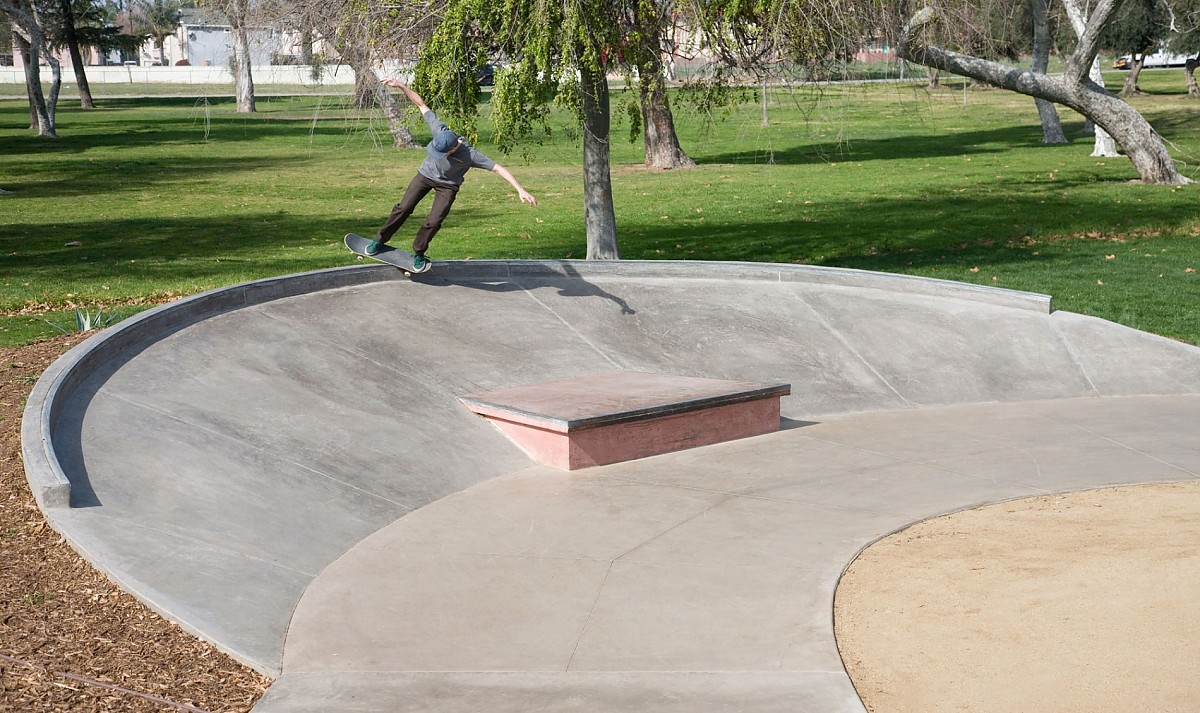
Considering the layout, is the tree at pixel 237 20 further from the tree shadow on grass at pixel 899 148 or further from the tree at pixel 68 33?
the tree at pixel 68 33

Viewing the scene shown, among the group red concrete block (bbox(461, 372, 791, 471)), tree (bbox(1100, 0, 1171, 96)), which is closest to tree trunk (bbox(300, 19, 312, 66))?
red concrete block (bbox(461, 372, 791, 471))

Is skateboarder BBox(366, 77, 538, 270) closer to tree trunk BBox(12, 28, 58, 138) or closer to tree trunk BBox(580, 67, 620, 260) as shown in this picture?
tree trunk BBox(580, 67, 620, 260)

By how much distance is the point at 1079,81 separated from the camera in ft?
70.9

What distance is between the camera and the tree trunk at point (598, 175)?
13758 millimetres

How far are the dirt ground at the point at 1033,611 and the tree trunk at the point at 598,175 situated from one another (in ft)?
25.3

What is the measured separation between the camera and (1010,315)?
11391mm

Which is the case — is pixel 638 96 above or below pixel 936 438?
above

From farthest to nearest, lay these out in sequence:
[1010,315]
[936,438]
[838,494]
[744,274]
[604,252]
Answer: [604,252] → [744,274] → [1010,315] → [936,438] → [838,494]

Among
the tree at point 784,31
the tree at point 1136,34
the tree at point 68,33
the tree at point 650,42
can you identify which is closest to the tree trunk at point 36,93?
the tree at point 68,33

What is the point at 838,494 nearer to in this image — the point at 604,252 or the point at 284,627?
the point at 284,627

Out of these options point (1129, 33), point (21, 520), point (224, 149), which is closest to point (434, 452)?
point (21, 520)

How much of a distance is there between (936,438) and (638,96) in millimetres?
5771

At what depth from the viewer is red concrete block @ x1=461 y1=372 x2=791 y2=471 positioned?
8.29 m

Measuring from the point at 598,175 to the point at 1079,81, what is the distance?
11.6m
